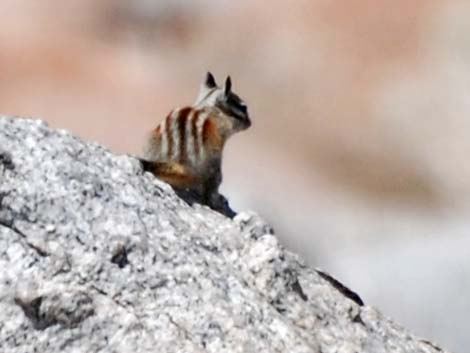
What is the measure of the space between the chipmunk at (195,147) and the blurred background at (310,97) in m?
2.64

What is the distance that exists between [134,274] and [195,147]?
210 cm

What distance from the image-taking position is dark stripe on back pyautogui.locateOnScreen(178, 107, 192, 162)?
16.7 ft

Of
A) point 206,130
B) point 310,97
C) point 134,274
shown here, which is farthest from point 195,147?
point 310,97

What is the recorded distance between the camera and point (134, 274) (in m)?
3.14

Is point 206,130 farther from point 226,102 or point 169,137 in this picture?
point 226,102

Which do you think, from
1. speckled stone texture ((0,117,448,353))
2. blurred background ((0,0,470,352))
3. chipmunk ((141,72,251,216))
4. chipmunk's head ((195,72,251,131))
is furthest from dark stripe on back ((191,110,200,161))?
blurred background ((0,0,470,352))

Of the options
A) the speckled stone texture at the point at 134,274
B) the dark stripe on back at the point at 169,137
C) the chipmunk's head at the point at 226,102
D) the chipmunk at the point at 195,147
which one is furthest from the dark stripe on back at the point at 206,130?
the speckled stone texture at the point at 134,274

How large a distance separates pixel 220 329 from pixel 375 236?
6294mm

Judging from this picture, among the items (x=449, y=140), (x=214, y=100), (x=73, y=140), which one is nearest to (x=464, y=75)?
(x=449, y=140)

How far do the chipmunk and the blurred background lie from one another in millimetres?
2645

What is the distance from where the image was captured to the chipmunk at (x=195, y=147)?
14.9ft

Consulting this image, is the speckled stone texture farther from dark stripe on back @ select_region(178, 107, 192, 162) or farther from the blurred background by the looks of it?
the blurred background

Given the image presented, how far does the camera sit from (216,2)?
1225cm

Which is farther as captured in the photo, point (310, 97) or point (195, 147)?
point (310, 97)
